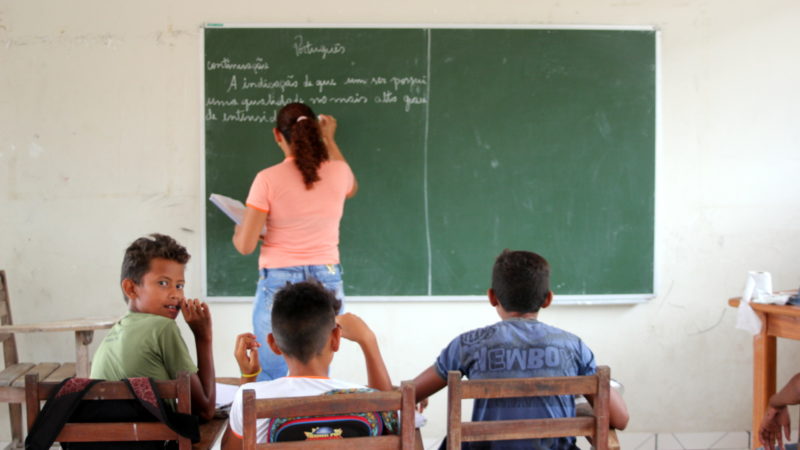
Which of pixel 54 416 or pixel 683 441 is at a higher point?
pixel 54 416

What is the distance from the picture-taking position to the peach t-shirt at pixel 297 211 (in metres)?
2.94

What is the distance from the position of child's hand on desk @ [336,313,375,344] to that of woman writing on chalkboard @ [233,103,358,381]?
845 mm

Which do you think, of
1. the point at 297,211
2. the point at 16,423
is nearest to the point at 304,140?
the point at 297,211

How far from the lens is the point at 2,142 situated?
12.0ft

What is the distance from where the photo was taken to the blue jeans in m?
2.97

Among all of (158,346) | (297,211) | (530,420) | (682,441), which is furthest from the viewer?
(682,441)

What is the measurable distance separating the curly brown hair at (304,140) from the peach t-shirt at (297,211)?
28mm

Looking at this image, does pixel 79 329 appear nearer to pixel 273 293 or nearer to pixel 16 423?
pixel 16 423

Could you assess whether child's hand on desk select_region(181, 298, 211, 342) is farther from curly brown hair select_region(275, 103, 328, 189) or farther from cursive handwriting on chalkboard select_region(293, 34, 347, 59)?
cursive handwriting on chalkboard select_region(293, 34, 347, 59)

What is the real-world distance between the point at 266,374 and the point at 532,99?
74.0 inches

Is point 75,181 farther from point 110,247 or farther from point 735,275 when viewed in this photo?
point 735,275

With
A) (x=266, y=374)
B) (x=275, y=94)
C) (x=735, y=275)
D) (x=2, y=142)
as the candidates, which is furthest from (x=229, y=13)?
(x=735, y=275)

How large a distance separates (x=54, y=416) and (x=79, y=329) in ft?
5.77

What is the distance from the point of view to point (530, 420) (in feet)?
5.92
